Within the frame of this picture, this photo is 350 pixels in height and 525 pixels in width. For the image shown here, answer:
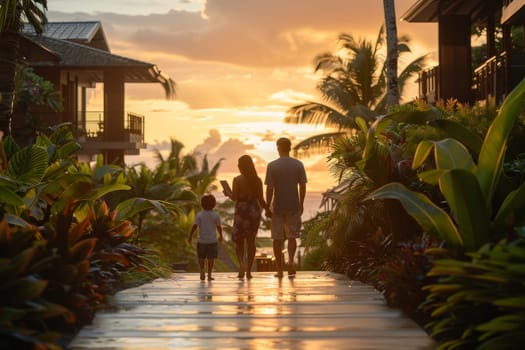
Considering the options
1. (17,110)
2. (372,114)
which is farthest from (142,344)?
(372,114)

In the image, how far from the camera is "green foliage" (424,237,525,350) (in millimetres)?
5903

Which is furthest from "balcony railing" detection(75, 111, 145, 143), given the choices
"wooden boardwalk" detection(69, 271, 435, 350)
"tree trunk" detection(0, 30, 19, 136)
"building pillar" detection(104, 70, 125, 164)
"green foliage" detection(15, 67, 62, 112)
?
"wooden boardwalk" detection(69, 271, 435, 350)

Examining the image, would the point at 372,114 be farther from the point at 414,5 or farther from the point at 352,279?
the point at 352,279

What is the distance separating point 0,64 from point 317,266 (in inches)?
268

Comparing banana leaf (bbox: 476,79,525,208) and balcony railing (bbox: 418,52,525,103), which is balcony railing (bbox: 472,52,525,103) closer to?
balcony railing (bbox: 418,52,525,103)

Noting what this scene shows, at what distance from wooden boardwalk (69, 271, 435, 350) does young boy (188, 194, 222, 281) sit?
242cm

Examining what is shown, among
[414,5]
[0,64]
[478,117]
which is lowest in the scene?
[478,117]

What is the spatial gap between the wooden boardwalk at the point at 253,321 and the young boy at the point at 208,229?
7.93ft

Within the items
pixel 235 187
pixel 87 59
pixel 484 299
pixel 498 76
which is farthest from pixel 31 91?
pixel 484 299

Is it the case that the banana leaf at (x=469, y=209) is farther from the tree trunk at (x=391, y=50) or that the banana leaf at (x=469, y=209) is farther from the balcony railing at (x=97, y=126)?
the balcony railing at (x=97, y=126)

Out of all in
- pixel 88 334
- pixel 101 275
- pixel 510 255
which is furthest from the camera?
pixel 101 275

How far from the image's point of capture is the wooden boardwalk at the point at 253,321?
687 cm

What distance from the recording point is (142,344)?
6.81m

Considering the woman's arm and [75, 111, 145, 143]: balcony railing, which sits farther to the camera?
[75, 111, 145, 143]: balcony railing
